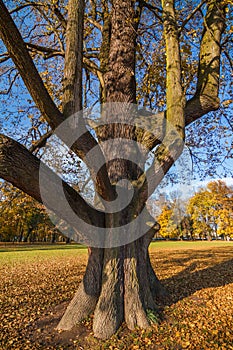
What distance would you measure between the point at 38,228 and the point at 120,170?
4716cm

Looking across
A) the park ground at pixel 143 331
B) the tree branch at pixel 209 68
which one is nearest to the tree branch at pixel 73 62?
the tree branch at pixel 209 68

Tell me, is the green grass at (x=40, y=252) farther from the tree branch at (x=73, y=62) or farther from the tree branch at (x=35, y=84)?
the tree branch at (x=73, y=62)

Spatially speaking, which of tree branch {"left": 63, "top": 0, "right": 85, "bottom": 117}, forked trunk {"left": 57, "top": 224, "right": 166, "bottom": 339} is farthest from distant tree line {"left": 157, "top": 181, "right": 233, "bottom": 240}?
tree branch {"left": 63, "top": 0, "right": 85, "bottom": 117}

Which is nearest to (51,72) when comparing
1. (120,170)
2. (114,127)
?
(114,127)

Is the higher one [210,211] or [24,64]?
[210,211]

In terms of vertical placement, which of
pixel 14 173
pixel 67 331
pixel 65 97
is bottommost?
pixel 67 331

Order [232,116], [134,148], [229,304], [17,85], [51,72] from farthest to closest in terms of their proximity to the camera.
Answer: [51,72] → [17,85] → [232,116] → [229,304] → [134,148]

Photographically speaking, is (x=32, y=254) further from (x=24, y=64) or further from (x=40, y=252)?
(x=24, y=64)

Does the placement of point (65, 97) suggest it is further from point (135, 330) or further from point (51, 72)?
point (51, 72)

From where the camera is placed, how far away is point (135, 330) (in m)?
3.91

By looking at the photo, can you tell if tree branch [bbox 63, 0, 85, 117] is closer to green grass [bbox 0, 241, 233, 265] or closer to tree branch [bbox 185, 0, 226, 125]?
tree branch [bbox 185, 0, 226, 125]

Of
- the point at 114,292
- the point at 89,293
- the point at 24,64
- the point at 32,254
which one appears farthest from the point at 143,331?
the point at 32,254

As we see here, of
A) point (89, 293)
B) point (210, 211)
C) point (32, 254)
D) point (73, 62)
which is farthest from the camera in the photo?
point (210, 211)

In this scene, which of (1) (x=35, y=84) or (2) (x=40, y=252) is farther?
(2) (x=40, y=252)
